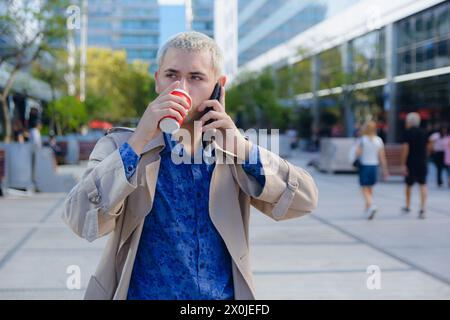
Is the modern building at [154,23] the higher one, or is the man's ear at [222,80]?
the modern building at [154,23]

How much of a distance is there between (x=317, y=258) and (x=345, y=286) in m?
1.42

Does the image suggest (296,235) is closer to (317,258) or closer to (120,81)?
(317,258)

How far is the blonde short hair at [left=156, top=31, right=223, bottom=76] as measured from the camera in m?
2.02

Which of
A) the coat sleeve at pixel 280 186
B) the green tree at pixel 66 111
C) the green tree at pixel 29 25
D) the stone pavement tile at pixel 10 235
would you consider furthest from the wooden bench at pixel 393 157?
the coat sleeve at pixel 280 186

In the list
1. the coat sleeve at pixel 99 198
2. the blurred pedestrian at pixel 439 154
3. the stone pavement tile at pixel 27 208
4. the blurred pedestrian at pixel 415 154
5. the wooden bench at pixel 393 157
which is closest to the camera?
the coat sleeve at pixel 99 198

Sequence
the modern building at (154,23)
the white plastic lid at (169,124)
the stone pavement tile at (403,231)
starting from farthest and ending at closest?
the stone pavement tile at (403,231), the modern building at (154,23), the white plastic lid at (169,124)

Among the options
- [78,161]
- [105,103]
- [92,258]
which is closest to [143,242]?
[92,258]

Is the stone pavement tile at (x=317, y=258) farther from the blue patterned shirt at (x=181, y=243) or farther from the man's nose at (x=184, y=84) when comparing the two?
the man's nose at (x=184, y=84)

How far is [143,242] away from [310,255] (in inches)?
231

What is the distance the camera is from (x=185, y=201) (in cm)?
204

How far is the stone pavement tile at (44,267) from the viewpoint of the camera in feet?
20.4

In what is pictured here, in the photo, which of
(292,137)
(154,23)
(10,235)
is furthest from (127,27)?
(154,23)

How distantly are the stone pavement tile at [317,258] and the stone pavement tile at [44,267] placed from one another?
183 cm
